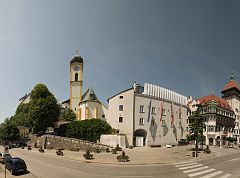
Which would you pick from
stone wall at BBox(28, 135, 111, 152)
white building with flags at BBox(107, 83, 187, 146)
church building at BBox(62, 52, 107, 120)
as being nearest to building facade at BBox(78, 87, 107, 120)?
church building at BBox(62, 52, 107, 120)

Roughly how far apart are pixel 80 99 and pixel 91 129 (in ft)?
82.2

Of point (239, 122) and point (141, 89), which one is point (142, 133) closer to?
point (141, 89)

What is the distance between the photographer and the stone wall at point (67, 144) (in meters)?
56.2

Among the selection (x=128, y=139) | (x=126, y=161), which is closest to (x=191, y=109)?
(x=128, y=139)

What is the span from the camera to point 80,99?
87.8 meters

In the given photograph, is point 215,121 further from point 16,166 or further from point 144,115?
point 16,166

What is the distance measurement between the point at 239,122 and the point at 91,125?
6387 cm

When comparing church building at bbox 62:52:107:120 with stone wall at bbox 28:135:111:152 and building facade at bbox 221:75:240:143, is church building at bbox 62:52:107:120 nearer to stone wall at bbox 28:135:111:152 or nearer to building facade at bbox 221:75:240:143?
stone wall at bbox 28:135:111:152

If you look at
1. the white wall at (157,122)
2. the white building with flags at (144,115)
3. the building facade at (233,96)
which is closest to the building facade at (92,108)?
the white building with flags at (144,115)

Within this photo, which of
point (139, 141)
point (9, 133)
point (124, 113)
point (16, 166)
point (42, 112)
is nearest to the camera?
point (16, 166)

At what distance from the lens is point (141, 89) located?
69.7m

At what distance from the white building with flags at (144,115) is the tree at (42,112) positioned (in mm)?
17935

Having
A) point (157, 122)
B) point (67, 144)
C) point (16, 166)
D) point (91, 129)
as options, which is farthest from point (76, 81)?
point (16, 166)

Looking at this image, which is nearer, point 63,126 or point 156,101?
point 156,101
